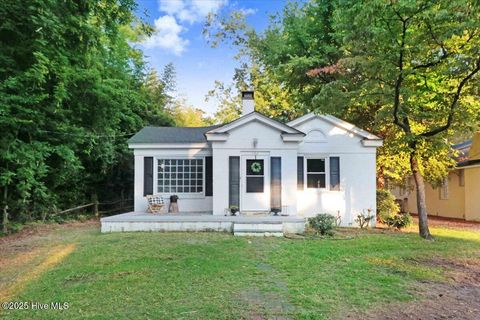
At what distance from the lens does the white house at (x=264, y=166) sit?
11.2 meters

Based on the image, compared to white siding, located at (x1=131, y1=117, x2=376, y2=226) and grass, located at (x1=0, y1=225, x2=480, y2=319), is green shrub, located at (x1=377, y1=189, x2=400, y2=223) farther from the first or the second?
grass, located at (x1=0, y1=225, x2=480, y2=319)

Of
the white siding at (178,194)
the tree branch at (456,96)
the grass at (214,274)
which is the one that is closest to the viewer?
the grass at (214,274)

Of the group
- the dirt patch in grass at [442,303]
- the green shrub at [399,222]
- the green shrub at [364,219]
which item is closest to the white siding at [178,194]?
the green shrub at [364,219]

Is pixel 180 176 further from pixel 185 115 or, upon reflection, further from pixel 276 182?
pixel 185 115

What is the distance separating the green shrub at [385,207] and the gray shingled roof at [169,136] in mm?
7246

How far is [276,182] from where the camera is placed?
11.3 m

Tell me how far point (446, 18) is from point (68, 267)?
963 cm

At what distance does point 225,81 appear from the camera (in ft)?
105

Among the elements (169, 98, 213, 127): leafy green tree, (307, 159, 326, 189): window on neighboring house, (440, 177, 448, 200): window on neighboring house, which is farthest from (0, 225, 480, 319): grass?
(169, 98, 213, 127): leafy green tree

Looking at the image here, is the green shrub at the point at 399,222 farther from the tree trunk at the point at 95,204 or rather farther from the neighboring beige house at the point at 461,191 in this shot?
the tree trunk at the point at 95,204

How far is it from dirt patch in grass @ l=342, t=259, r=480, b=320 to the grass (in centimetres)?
17

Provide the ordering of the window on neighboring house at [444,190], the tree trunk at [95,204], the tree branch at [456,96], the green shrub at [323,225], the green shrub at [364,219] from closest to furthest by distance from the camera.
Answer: the tree branch at [456,96], the green shrub at [323,225], the green shrub at [364,219], the tree trunk at [95,204], the window on neighboring house at [444,190]

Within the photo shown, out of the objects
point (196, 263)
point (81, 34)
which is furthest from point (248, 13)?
point (196, 263)

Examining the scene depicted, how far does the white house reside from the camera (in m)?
11.2
